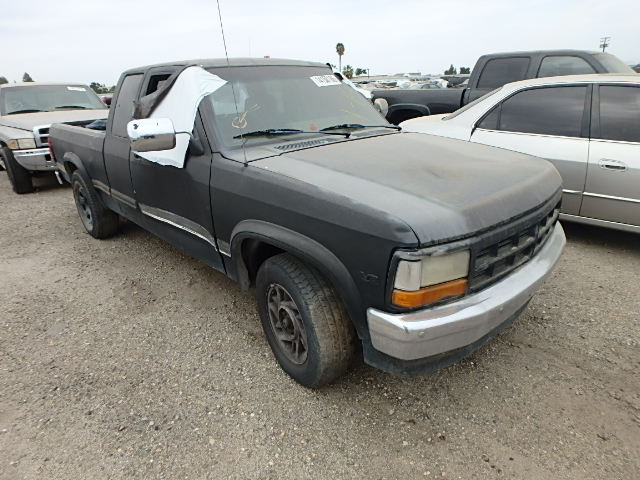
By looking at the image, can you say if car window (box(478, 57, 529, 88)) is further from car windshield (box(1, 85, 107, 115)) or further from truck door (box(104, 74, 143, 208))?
car windshield (box(1, 85, 107, 115))

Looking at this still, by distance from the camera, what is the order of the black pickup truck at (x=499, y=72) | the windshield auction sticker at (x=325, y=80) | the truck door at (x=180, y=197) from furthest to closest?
the black pickup truck at (x=499, y=72) → the windshield auction sticker at (x=325, y=80) → the truck door at (x=180, y=197)

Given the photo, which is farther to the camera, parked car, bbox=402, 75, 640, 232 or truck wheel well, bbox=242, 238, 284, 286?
parked car, bbox=402, 75, 640, 232

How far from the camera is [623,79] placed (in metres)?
3.90

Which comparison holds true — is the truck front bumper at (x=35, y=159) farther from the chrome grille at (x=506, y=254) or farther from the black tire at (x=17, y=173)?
the chrome grille at (x=506, y=254)

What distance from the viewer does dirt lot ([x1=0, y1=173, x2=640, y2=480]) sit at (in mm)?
1987

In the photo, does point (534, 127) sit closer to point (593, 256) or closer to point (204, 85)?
point (593, 256)

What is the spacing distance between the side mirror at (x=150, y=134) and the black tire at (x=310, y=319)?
941mm

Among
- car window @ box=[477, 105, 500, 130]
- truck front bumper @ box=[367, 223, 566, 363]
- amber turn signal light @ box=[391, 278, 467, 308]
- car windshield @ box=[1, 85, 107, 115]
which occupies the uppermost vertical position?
car windshield @ box=[1, 85, 107, 115]

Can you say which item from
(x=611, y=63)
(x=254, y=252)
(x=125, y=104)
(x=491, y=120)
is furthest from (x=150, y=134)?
(x=611, y=63)

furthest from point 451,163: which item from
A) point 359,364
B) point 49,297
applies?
point 49,297

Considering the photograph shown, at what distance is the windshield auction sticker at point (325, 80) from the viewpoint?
325 cm

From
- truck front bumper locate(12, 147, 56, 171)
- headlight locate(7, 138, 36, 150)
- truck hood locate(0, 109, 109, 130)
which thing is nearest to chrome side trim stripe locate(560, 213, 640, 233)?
truck hood locate(0, 109, 109, 130)

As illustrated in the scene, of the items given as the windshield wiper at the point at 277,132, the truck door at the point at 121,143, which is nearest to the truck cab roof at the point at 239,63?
the truck door at the point at 121,143

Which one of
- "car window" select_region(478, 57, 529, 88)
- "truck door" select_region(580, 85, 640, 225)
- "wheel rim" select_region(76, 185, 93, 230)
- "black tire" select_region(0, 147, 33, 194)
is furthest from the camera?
"black tire" select_region(0, 147, 33, 194)
